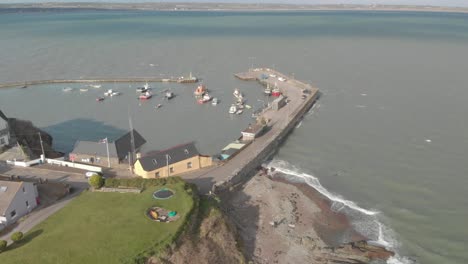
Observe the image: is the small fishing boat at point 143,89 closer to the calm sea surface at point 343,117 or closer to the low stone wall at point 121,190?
the calm sea surface at point 343,117

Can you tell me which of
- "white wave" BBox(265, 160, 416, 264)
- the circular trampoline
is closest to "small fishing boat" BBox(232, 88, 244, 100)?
"white wave" BBox(265, 160, 416, 264)

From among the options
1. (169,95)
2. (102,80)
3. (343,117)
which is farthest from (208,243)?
(102,80)

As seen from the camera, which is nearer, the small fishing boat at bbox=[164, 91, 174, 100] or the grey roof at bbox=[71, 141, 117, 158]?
the grey roof at bbox=[71, 141, 117, 158]

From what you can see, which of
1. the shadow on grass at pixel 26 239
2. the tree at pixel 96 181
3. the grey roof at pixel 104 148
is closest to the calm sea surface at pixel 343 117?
the grey roof at pixel 104 148

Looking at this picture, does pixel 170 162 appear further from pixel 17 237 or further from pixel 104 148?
pixel 17 237

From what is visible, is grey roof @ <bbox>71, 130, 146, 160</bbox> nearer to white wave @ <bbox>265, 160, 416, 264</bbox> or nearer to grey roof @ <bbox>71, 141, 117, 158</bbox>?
grey roof @ <bbox>71, 141, 117, 158</bbox>
